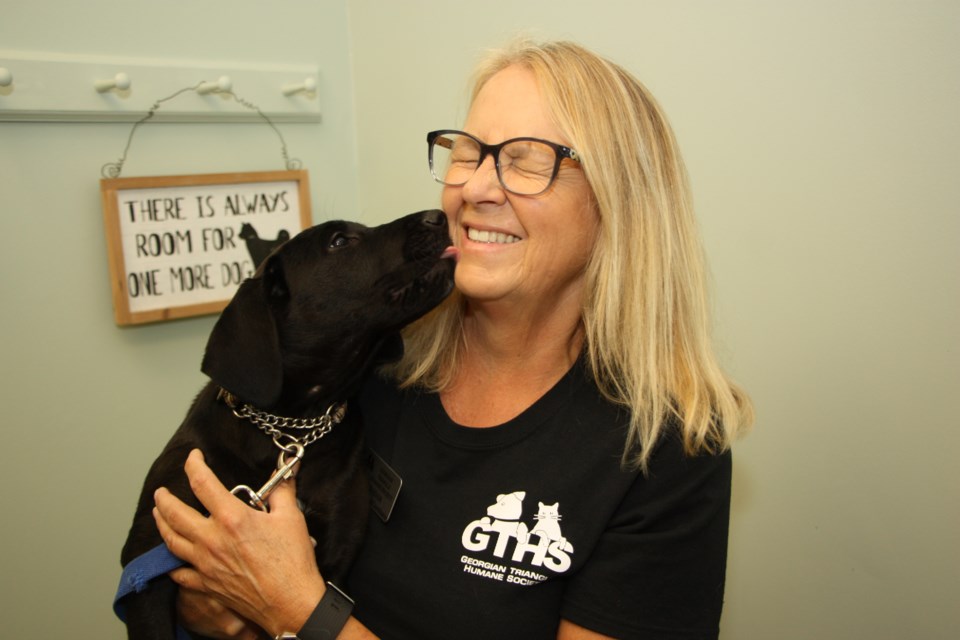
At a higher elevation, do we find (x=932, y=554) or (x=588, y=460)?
(x=588, y=460)

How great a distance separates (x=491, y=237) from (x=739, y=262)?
54cm

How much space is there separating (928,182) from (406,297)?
2.82 ft

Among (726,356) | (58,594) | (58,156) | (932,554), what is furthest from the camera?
(58,594)

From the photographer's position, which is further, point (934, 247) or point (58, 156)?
point (58, 156)

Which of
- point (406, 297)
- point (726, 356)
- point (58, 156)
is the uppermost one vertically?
point (58, 156)

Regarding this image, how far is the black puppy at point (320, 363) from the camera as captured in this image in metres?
1.21

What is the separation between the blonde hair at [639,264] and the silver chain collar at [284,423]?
480 mm

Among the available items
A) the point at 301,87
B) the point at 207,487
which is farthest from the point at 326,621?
the point at 301,87

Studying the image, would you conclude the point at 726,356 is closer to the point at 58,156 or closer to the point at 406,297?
the point at 406,297

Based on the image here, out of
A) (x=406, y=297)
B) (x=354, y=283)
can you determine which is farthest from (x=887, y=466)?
(x=354, y=283)

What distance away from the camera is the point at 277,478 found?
3.86 feet

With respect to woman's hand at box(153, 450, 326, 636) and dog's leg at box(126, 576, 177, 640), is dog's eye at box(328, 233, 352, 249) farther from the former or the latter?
dog's leg at box(126, 576, 177, 640)

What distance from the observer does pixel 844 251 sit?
4.09 ft

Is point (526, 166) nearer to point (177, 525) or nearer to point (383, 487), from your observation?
point (383, 487)
